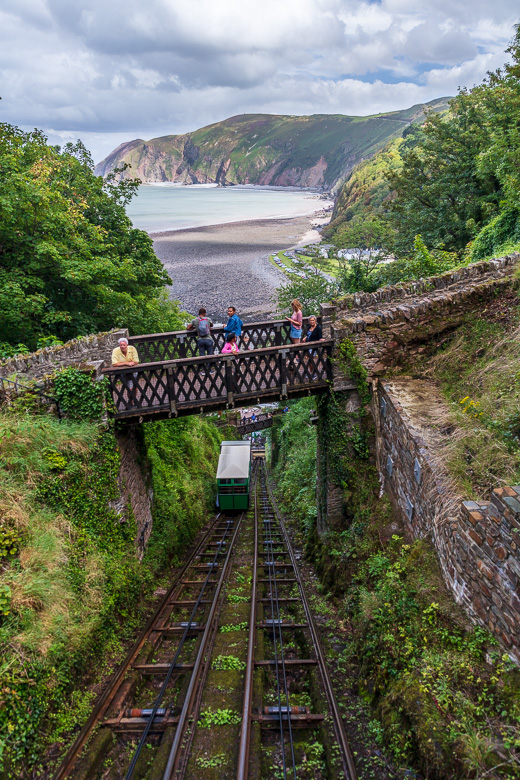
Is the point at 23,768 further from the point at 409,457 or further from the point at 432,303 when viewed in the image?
the point at 432,303

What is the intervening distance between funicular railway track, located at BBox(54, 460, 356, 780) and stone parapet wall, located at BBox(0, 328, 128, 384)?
5888 millimetres

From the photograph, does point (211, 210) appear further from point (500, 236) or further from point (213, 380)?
point (213, 380)

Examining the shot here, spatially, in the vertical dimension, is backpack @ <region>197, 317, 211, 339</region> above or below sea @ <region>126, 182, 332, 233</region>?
below

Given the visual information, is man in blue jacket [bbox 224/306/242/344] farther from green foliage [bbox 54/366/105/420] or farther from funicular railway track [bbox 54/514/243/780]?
funicular railway track [bbox 54/514/243/780]

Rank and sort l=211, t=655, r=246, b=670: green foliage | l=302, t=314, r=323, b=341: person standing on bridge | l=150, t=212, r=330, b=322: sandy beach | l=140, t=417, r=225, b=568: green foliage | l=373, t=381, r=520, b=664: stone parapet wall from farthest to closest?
l=150, t=212, r=330, b=322: sandy beach → l=140, t=417, r=225, b=568: green foliage → l=302, t=314, r=323, b=341: person standing on bridge → l=211, t=655, r=246, b=670: green foliage → l=373, t=381, r=520, b=664: stone parapet wall

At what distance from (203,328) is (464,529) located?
7.81 metres

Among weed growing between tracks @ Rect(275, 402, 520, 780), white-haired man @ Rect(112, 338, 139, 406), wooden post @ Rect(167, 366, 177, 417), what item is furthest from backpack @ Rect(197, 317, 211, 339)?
weed growing between tracks @ Rect(275, 402, 520, 780)

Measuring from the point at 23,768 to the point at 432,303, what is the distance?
11.8 meters

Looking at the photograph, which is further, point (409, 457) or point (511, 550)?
point (409, 457)

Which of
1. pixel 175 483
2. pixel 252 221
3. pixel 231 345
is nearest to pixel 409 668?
pixel 231 345

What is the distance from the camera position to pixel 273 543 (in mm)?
14977

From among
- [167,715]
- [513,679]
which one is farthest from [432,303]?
[167,715]

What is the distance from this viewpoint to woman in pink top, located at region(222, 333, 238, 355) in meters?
11.1

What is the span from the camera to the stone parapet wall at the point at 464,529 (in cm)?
518
